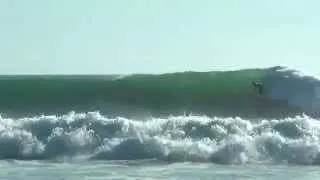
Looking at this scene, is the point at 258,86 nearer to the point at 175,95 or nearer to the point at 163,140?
the point at 175,95

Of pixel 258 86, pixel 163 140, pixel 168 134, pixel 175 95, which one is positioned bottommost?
pixel 163 140

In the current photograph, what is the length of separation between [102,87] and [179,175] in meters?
18.0

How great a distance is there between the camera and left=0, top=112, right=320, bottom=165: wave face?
1731cm

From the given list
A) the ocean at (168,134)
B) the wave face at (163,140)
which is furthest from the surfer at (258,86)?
the wave face at (163,140)

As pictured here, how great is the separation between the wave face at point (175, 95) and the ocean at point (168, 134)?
41mm

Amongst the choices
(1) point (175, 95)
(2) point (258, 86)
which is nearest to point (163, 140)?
(1) point (175, 95)

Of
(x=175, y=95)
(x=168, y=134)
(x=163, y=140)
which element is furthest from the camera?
(x=175, y=95)

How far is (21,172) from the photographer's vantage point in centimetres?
1522

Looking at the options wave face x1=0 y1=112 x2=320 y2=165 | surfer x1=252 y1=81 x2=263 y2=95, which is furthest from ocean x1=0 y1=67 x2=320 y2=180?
surfer x1=252 y1=81 x2=263 y2=95

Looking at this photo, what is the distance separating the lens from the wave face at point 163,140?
56.8 feet

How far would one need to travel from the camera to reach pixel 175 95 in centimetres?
3061

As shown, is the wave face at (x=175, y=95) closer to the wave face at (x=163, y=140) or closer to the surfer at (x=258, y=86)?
the surfer at (x=258, y=86)

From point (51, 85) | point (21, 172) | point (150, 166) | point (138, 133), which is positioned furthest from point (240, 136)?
point (51, 85)

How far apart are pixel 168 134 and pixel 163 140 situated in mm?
1071
